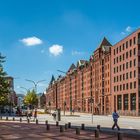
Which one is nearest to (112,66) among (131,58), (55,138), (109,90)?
(109,90)

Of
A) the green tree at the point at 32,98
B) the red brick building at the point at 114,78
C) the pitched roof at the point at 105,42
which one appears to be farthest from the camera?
the pitched roof at the point at 105,42

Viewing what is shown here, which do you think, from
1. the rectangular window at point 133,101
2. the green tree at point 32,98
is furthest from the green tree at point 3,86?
the green tree at point 32,98

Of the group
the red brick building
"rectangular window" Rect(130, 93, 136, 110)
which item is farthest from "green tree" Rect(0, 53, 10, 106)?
"rectangular window" Rect(130, 93, 136, 110)

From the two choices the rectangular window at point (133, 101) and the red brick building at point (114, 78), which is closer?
the red brick building at point (114, 78)

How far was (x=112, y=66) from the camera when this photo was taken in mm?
127250

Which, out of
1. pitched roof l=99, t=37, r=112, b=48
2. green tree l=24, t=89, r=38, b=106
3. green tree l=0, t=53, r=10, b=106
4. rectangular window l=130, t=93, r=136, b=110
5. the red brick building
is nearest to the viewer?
green tree l=0, t=53, r=10, b=106

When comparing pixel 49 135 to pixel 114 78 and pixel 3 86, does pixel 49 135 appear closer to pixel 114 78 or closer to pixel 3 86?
pixel 3 86

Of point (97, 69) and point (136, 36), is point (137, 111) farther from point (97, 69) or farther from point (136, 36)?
point (97, 69)

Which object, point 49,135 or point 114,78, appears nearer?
point 49,135

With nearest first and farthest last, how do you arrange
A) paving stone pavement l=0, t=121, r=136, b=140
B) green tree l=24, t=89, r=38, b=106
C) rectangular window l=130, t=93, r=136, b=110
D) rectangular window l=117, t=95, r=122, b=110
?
paving stone pavement l=0, t=121, r=136, b=140 → rectangular window l=130, t=93, r=136, b=110 → rectangular window l=117, t=95, r=122, b=110 → green tree l=24, t=89, r=38, b=106

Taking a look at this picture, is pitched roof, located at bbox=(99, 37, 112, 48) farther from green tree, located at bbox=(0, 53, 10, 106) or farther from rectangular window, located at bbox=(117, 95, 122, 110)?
green tree, located at bbox=(0, 53, 10, 106)

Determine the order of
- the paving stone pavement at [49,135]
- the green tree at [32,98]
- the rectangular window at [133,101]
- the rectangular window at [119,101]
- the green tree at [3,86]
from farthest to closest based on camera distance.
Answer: the green tree at [32,98] → the rectangular window at [119,101] → the rectangular window at [133,101] → the green tree at [3,86] → the paving stone pavement at [49,135]

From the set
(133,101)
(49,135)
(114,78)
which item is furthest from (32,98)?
(49,135)

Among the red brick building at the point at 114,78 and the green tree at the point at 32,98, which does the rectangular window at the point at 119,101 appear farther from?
the green tree at the point at 32,98
